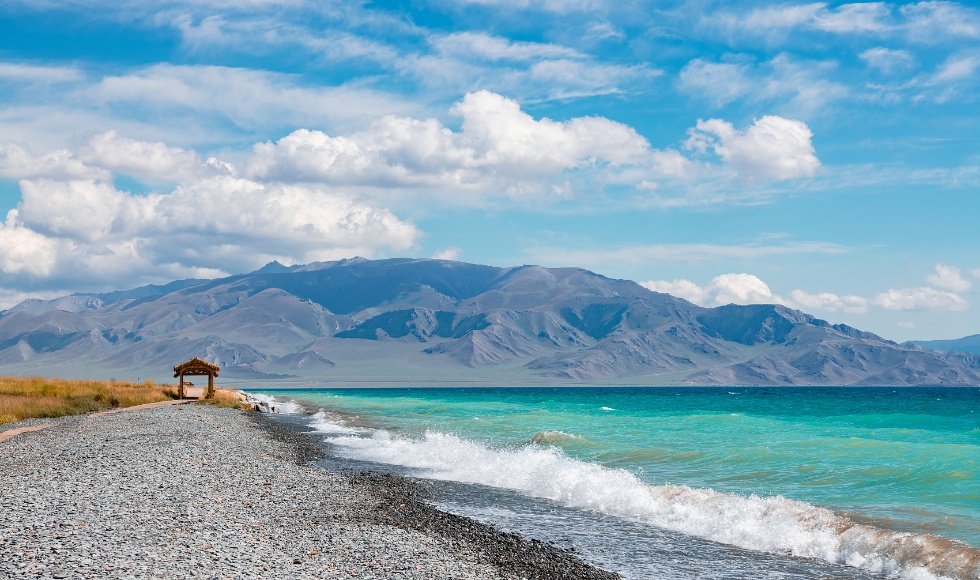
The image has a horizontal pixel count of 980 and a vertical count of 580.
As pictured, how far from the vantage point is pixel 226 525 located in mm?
13539

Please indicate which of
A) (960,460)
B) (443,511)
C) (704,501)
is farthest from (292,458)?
(960,460)

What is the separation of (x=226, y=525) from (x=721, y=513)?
1082cm

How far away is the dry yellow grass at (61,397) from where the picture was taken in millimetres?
39438

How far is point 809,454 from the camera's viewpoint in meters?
33.9

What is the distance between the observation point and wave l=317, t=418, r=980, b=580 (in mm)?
14531

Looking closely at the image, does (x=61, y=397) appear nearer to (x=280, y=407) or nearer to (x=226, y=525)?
(x=280, y=407)

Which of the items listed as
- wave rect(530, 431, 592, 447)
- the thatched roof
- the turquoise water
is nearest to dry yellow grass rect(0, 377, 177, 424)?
the thatched roof

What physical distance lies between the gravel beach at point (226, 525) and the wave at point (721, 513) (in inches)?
157

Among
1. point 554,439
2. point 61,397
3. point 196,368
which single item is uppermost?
point 196,368

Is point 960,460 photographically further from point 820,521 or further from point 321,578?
point 321,578

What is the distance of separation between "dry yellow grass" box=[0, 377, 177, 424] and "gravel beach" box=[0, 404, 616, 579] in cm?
1801

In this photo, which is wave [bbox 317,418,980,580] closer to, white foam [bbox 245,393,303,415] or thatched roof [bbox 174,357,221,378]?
thatched roof [bbox 174,357,221,378]

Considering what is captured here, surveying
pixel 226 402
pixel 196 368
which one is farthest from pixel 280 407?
pixel 196 368

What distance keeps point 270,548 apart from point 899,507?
16.1 metres
